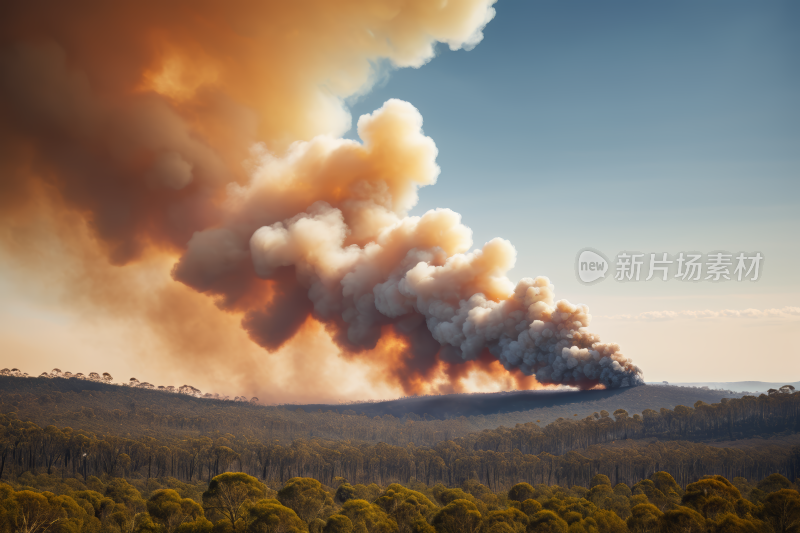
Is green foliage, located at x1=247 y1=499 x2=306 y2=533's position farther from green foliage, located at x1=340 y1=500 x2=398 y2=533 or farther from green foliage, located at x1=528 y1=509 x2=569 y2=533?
green foliage, located at x1=528 y1=509 x2=569 y2=533

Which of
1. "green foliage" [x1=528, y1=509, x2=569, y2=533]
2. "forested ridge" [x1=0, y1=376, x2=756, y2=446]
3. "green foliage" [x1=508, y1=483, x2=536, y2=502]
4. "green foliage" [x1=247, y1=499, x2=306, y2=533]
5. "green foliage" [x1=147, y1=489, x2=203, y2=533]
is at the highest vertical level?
"green foliage" [x1=247, y1=499, x2=306, y2=533]

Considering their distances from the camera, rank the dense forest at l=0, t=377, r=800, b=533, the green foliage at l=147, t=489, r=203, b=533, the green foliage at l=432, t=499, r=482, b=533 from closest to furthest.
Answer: the dense forest at l=0, t=377, r=800, b=533
the green foliage at l=432, t=499, r=482, b=533
the green foliage at l=147, t=489, r=203, b=533

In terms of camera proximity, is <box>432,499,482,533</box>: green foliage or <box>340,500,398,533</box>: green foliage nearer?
<box>340,500,398,533</box>: green foliage

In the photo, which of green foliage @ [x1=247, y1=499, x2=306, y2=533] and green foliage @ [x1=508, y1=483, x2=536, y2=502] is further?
green foliage @ [x1=508, y1=483, x2=536, y2=502]

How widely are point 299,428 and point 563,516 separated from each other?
4160 inches

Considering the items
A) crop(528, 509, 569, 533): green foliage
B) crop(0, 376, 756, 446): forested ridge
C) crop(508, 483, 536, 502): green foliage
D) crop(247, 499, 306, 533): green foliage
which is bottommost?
crop(0, 376, 756, 446): forested ridge

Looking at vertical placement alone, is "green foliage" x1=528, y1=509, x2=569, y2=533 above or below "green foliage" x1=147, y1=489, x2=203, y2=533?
above

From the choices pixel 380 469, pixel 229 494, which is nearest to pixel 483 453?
pixel 380 469

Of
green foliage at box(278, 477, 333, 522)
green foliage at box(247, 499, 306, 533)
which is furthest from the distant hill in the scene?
green foliage at box(247, 499, 306, 533)

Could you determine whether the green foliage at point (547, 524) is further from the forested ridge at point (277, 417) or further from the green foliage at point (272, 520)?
the forested ridge at point (277, 417)

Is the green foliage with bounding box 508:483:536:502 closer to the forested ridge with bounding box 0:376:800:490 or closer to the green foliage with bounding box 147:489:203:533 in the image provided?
the forested ridge with bounding box 0:376:800:490

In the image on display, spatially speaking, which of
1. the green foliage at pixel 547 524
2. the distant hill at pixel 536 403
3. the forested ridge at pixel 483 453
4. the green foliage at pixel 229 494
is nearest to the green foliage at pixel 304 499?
the green foliage at pixel 229 494

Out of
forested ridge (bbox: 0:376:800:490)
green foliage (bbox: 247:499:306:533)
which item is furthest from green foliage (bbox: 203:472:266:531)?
forested ridge (bbox: 0:376:800:490)

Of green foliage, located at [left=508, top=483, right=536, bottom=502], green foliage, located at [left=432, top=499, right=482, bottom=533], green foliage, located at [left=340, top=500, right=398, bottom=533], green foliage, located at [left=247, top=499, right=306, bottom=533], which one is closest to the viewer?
green foliage, located at [left=247, top=499, right=306, bottom=533]
